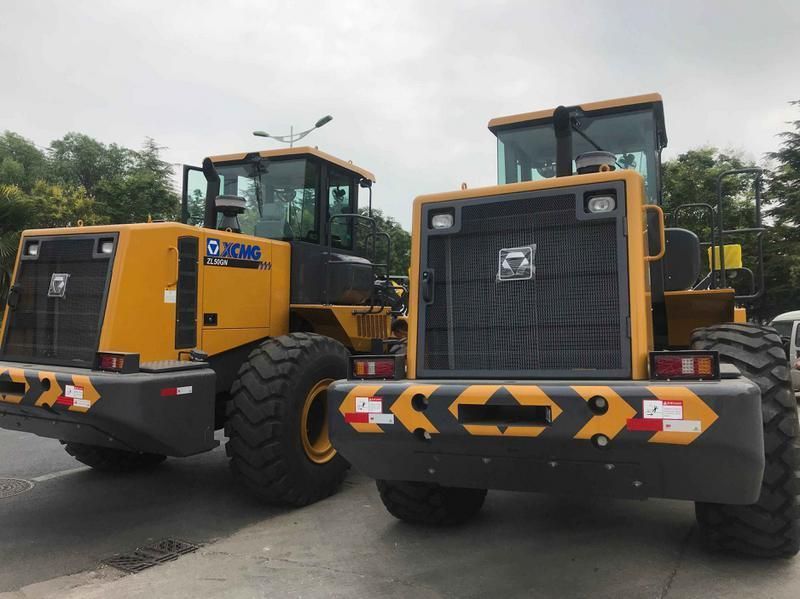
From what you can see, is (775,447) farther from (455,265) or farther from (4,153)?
(4,153)

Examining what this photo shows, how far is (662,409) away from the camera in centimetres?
287

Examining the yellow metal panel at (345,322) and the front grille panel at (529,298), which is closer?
the front grille panel at (529,298)

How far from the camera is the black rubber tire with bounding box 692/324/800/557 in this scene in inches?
134

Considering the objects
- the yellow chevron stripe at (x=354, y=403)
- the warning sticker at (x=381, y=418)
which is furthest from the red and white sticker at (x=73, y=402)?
the warning sticker at (x=381, y=418)

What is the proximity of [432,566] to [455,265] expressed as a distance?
1.82 metres

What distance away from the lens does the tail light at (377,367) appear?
3641 mm

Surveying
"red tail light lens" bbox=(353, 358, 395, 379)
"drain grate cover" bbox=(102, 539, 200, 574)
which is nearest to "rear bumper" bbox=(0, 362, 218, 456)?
"drain grate cover" bbox=(102, 539, 200, 574)

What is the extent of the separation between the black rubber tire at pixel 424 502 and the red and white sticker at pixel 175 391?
146 cm

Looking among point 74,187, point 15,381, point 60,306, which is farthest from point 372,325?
point 74,187

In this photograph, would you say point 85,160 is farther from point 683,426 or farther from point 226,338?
point 683,426

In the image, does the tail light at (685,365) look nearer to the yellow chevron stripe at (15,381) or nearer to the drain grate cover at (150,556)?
the drain grate cover at (150,556)

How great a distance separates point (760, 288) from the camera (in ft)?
15.6

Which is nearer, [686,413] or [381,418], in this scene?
[686,413]

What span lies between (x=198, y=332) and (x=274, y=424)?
39.8 inches
